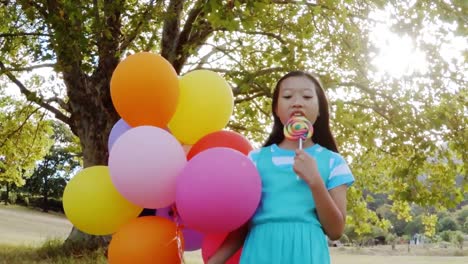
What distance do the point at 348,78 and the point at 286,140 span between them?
7.77 m

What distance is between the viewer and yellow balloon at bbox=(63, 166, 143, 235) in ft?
10.0

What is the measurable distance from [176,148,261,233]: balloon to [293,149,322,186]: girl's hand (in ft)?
0.83

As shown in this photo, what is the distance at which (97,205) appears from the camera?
3.05 metres

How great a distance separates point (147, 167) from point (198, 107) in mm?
666

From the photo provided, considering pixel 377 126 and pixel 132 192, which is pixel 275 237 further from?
pixel 377 126

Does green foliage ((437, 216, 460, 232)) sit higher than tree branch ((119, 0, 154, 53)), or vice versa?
tree branch ((119, 0, 154, 53))

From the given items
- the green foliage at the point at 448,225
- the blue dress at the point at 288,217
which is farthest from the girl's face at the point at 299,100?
the green foliage at the point at 448,225

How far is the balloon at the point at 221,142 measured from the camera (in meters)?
3.03

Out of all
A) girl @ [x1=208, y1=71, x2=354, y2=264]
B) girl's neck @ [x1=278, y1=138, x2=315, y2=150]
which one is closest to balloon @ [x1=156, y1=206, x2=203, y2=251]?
girl @ [x1=208, y1=71, x2=354, y2=264]

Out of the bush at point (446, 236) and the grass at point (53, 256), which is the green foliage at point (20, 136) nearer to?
the grass at point (53, 256)

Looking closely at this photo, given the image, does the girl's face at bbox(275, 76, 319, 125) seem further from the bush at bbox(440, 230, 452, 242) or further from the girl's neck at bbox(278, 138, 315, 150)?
the bush at bbox(440, 230, 452, 242)

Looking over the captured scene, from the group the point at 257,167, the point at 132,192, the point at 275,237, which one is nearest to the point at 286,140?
the point at 257,167

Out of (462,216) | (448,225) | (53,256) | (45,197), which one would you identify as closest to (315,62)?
(53,256)

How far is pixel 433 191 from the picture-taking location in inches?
341
